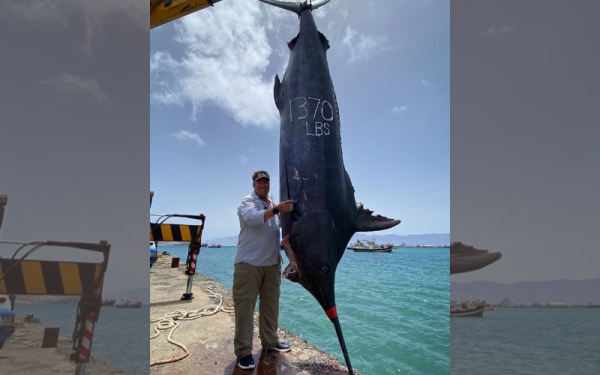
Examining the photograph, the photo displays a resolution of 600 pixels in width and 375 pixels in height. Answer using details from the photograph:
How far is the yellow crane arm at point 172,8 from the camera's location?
12.2ft

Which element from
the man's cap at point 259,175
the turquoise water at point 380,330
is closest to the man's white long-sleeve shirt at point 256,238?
the man's cap at point 259,175

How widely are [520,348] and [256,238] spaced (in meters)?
4.58

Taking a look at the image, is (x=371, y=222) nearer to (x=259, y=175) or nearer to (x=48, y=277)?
(x=259, y=175)

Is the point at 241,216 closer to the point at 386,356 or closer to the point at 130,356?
the point at 130,356

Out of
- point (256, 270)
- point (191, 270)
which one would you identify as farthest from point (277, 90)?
point (191, 270)

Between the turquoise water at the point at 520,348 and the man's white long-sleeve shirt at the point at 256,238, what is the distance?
1.72 m

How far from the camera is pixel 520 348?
4684 millimetres

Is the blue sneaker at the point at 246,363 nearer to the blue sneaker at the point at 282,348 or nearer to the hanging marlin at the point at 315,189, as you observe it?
the blue sneaker at the point at 282,348

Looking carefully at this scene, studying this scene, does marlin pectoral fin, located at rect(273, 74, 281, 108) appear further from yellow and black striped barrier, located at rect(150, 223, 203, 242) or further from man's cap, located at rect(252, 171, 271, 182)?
yellow and black striped barrier, located at rect(150, 223, 203, 242)

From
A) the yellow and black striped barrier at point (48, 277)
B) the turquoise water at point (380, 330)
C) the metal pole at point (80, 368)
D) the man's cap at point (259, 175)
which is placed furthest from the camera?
the turquoise water at point (380, 330)

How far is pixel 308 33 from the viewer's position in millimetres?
3035

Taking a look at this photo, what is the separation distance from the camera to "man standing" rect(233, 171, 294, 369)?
2.55 metres

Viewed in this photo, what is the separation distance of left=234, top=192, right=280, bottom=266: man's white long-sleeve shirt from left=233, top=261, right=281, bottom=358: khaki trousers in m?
0.07

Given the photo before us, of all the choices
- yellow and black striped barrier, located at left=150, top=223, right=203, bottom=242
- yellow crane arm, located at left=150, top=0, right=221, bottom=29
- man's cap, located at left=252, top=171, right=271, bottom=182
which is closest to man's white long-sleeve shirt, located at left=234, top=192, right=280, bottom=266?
man's cap, located at left=252, top=171, right=271, bottom=182
